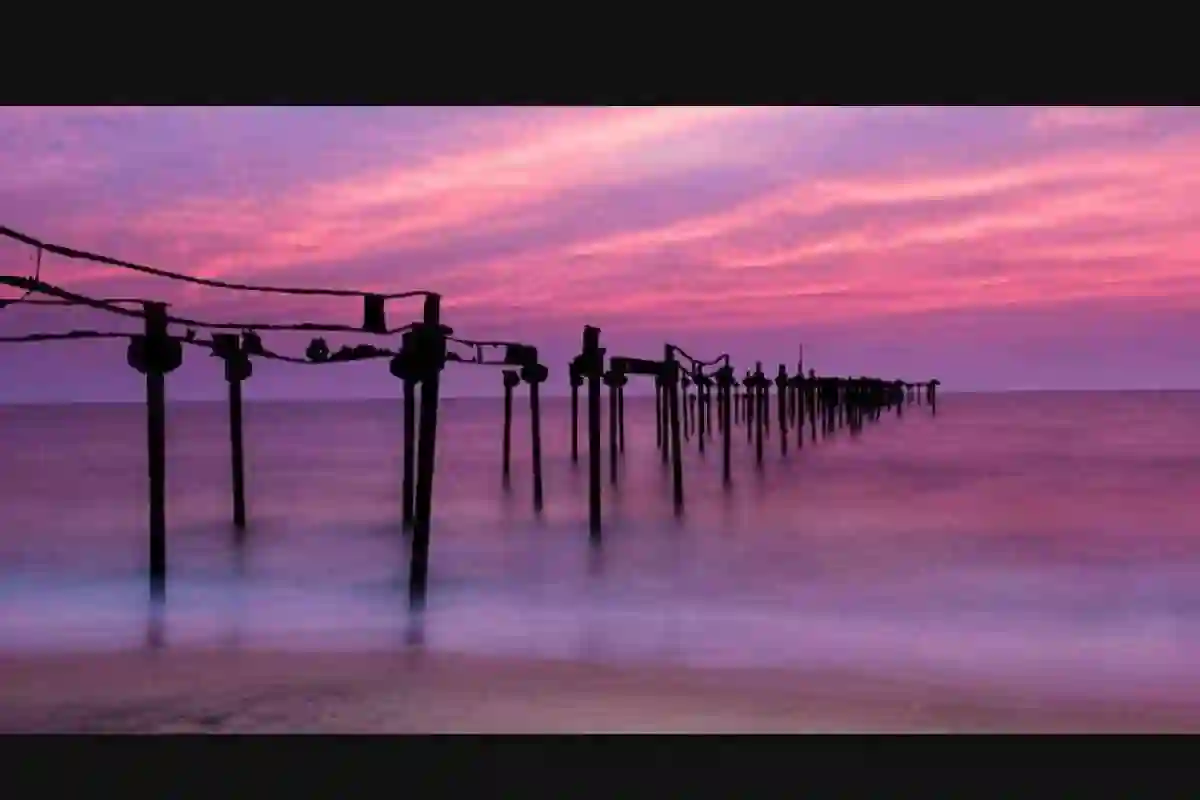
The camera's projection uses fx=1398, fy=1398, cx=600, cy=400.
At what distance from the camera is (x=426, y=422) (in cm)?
707

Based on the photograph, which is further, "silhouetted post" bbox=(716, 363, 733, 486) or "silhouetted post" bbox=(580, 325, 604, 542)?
"silhouetted post" bbox=(716, 363, 733, 486)

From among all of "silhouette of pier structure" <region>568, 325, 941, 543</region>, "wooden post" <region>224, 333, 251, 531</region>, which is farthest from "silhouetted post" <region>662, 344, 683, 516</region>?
"wooden post" <region>224, 333, 251, 531</region>

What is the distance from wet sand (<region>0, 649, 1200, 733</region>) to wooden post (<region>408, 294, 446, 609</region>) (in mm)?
996

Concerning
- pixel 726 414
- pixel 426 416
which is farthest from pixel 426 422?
pixel 726 414

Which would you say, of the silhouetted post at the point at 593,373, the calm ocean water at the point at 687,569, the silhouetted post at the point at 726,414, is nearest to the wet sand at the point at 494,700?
the calm ocean water at the point at 687,569

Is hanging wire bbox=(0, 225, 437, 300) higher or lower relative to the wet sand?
higher

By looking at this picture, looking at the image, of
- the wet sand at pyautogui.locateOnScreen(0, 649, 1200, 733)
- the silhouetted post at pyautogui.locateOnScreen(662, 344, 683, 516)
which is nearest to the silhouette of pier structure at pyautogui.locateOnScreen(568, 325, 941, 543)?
the silhouetted post at pyautogui.locateOnScreen(662, 344, 683, 516)

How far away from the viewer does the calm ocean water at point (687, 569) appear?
717 centimetres

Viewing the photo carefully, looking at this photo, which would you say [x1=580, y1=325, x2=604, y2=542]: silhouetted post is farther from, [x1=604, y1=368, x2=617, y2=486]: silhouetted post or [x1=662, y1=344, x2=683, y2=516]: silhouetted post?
[x1=662, y1=344, x2=683, y2=516]: silhouetted post

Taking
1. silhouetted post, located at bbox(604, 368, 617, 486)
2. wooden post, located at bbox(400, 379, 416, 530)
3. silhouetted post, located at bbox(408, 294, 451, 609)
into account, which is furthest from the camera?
silhouetted post, located at bbox(604, 368, 617, 486)

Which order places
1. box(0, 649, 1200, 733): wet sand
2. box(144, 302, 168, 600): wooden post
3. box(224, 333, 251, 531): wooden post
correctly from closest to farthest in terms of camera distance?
box(0, 649, 1200, 733): wet sand
box(144, 302, 168, 600): wooden post
box(224, 333, 251, 531): wooden post

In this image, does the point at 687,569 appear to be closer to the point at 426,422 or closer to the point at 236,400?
the point at 426,422

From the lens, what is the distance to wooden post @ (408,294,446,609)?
7059 millimetres
